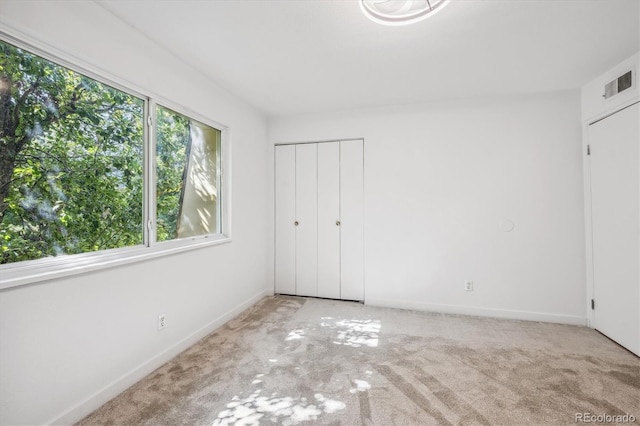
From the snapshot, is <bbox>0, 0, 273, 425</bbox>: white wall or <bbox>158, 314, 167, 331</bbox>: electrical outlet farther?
<bbox>158, 314, 167, 331</bbox>: electrical outlet

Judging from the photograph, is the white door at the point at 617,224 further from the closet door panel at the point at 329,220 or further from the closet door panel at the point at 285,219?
the closet door panel at the point at 285,219

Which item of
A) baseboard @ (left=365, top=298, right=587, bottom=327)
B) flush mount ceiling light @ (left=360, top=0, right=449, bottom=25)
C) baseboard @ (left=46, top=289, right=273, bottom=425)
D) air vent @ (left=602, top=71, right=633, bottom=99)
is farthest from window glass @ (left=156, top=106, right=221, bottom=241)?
air vent @ (left=602, top=71, right=633, bottom=99)

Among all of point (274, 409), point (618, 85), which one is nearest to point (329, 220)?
point (274, 409)

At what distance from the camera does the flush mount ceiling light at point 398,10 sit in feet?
5.25

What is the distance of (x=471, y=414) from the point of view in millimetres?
1637

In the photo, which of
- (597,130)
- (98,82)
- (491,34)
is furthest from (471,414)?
(98,82)

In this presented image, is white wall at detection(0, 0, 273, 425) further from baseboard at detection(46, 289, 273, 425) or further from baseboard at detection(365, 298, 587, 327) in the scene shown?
baseboard at detection(365, 298, 587, 327)

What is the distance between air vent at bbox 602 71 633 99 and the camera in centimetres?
230

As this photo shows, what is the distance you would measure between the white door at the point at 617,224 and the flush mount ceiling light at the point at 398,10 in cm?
206

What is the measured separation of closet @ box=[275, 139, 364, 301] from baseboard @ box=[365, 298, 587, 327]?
38 centimetres

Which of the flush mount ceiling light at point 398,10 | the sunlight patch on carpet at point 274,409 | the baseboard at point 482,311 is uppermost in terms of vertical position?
the flush mount ceiling light at point 398,10

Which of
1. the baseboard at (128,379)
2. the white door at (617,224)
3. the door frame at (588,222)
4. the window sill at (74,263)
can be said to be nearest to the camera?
the window sill at (74,263)

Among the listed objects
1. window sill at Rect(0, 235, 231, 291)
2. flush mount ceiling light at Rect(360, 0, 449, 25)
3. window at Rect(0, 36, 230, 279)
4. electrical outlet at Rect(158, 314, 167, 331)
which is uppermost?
flush mount ceiling light at Rect(360, 0, 449, 25)

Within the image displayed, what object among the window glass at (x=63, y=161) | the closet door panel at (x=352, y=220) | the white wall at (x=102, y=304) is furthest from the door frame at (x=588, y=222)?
the window glass at (x=63, y=161)
